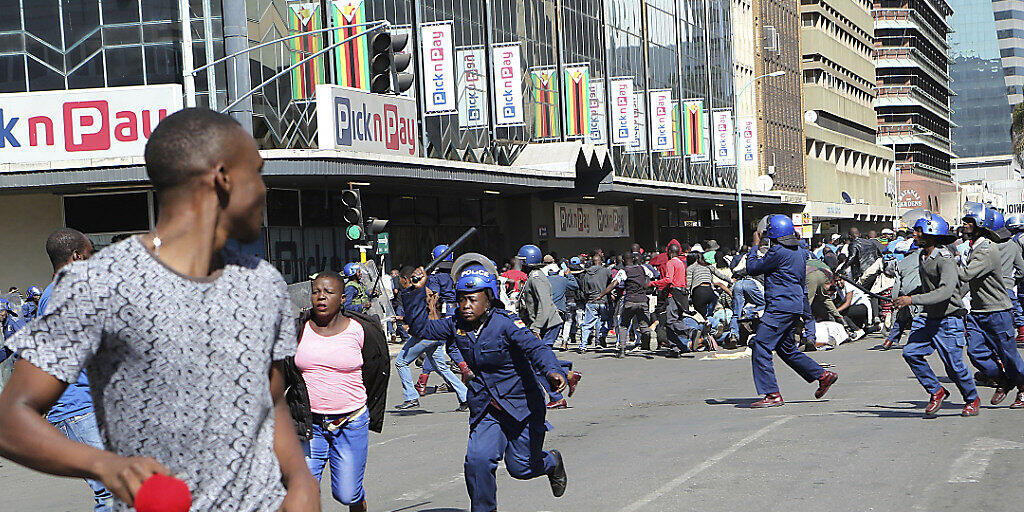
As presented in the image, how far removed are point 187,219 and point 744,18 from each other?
2725 inches

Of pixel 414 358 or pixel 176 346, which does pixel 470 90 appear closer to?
pixel 414 358

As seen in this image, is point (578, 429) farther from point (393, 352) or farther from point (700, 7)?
point (700, 7)

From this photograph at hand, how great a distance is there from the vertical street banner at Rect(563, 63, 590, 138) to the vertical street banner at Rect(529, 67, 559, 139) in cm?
49

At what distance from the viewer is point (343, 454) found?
277 inches

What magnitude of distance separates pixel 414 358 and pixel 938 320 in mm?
5893

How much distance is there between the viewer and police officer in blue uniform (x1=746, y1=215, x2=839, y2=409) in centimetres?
1255

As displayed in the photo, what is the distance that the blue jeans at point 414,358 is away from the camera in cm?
1420

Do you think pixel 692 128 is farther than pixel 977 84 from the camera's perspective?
No

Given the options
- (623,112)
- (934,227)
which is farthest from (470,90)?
(934,227)

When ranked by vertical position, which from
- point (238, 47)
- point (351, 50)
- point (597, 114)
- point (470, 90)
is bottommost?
point (597, 114)

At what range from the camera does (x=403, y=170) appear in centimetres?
2895

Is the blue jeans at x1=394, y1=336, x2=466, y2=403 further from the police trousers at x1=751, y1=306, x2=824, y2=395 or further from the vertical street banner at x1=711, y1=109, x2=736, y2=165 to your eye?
the vertical street banner at x1=711, y1=109, x2=736, y2=165

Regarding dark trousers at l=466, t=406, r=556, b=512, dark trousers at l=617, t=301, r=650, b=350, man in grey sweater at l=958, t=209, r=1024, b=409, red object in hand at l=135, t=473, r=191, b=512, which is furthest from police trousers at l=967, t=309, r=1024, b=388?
red object in hand at l=135, t=473, r=191, b=512

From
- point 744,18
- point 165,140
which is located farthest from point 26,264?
point 744,18
